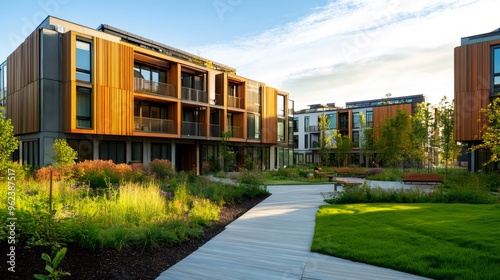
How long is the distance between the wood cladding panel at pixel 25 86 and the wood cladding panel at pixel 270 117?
21.3m

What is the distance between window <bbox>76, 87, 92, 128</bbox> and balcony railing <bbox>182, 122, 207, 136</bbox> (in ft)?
25.3

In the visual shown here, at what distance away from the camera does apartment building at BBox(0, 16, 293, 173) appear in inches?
779

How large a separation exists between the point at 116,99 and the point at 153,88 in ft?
12.1

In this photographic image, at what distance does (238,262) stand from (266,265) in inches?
18.8

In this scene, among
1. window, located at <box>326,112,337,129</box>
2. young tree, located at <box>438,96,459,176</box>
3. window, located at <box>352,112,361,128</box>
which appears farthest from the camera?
window, located at <box>326,112,337,129</box>

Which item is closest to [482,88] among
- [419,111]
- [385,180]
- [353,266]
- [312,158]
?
[419,111]

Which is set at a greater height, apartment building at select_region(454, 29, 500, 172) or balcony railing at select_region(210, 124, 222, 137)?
apartment building at select_region(454, 29, 500, 172)

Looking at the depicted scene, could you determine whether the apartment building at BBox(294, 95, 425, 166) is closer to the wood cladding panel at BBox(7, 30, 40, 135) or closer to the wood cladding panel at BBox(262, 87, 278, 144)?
the wood cladding panel at BBox(262, 87, 278, 144)

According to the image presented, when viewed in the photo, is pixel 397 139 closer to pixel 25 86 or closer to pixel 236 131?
pixel 236 131

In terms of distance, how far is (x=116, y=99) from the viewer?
836 inches

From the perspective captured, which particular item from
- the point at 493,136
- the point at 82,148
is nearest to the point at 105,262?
the point at 493,136

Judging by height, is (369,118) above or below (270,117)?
above

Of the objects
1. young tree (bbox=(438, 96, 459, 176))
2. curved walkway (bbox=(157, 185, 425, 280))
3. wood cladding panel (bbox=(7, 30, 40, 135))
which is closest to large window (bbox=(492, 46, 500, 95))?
young tree (bbox=(438, 96, 459, 176))

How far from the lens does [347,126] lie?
5200cm
